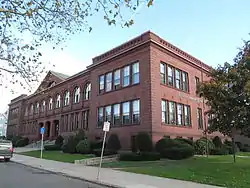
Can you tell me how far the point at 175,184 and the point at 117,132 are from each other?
15.4 m

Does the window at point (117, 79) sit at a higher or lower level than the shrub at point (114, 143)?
higher

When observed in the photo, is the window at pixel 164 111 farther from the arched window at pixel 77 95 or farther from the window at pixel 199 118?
the arched window at pixel 77 95

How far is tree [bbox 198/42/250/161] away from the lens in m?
16.5

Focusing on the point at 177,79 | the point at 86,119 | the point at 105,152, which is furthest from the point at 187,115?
the point at 86,119

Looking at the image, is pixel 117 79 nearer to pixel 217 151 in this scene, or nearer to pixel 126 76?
pixel 126 76

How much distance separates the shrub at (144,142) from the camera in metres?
21.7

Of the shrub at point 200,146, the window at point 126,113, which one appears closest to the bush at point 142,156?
the window at point 126,113

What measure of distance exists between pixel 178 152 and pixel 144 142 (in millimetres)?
2940

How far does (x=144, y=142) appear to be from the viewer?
71.4 ft

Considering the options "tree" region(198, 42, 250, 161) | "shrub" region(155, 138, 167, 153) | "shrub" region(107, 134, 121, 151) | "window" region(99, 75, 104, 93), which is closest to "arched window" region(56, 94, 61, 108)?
"window" region(99, 75, 104, 93)

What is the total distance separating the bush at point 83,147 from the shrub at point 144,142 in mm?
6196

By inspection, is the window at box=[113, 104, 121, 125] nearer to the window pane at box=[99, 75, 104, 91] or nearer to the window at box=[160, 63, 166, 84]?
the window pane at box=[99, 75, 104, 91]

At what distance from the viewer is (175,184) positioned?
10875 millimetres

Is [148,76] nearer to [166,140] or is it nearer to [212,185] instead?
[166,140]
